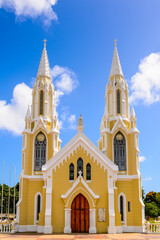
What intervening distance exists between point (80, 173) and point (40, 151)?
6292 millimetres

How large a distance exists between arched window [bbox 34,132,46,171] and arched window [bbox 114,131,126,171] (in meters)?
7.75

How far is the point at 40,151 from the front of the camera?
33.4 m

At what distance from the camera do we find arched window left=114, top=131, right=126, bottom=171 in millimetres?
32500

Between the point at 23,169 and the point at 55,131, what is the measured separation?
527 cm

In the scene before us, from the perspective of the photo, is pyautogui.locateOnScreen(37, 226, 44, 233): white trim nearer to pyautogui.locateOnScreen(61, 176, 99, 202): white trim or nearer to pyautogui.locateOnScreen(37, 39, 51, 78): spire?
pyautogui.locateOnScreen(61, 176, 99, 202): white trim

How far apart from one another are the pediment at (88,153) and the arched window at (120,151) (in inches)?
93.9

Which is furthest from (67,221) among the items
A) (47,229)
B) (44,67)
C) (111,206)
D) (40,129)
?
(44,67)

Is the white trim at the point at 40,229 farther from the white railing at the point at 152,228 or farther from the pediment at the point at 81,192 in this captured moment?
the white railing at the point at 152,228

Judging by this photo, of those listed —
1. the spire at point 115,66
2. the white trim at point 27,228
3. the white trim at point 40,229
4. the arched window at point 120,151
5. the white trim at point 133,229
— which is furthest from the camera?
the spire at point 115,66

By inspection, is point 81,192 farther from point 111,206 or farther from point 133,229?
point 133,229

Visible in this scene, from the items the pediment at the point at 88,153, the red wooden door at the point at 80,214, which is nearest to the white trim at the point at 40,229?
the red wooden door at the point at 80,214

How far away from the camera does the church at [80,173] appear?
1131 inches

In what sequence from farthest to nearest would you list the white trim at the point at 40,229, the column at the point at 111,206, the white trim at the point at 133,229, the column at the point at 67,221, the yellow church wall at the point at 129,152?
the yellow church wall at the point at 129,152 < the white trim at the point at 133,229 < the white trim at the point at 40,229 < the column at the point at 67,221 < the column at the point at 111,206

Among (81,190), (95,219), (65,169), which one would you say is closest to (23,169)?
(65,169)
